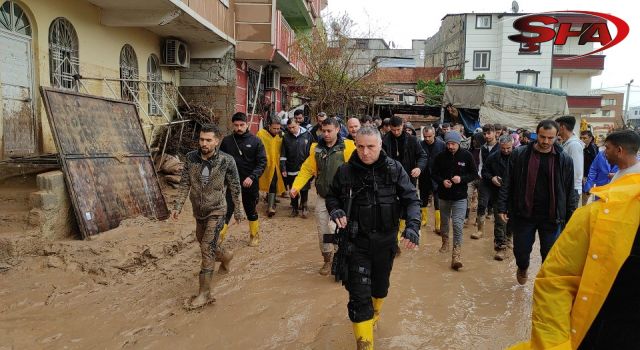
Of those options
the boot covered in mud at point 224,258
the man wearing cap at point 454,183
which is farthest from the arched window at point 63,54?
the man wearing cap at point 454,183

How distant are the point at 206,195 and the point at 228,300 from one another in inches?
44.1

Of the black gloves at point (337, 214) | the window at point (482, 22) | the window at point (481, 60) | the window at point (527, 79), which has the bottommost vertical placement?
the black gloves at point (337, 214)

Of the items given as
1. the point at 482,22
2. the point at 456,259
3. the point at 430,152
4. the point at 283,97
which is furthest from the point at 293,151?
the point at 482,22

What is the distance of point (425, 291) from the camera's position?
5.29m

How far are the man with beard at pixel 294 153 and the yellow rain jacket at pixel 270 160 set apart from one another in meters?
0.10

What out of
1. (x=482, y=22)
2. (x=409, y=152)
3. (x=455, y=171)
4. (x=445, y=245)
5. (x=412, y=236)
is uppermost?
(x=482, y=22)

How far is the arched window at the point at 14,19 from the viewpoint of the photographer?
704cm

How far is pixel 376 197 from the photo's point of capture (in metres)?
3.63

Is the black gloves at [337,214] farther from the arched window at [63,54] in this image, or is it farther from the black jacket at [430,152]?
the arched window at [63,54]

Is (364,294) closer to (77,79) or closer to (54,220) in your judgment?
(54,220)

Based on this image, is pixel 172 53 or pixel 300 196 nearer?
pixel 300 196

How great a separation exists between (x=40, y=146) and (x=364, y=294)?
691 cm

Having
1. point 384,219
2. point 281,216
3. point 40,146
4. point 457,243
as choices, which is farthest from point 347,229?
point 40,146

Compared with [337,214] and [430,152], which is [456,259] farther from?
[337,214]
